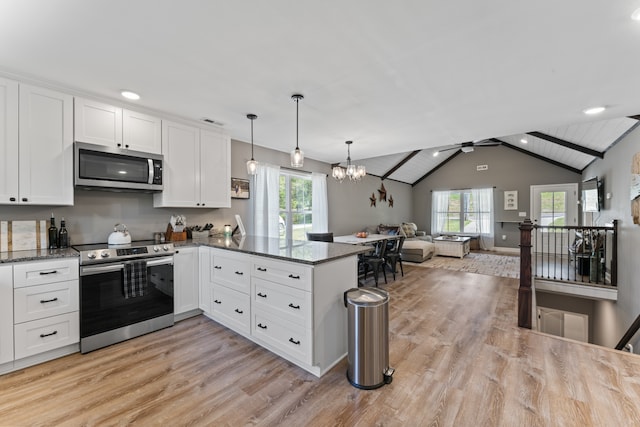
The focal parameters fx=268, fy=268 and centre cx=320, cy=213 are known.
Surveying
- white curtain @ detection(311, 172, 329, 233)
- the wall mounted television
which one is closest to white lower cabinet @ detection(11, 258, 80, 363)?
white curtain @ detection(311, 172, 329, 233)

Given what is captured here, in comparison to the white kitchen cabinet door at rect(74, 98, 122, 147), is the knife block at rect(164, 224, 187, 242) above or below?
below

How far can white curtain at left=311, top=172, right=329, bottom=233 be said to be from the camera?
605cm

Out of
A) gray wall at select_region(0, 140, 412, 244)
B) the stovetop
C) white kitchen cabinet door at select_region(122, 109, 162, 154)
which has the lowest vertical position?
the stovetop

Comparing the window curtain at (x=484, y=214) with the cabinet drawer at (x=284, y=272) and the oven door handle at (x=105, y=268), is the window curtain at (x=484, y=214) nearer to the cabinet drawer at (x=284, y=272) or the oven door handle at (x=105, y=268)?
the cabinet drawer at (x=284, y=272)

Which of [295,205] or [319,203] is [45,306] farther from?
[319,203]

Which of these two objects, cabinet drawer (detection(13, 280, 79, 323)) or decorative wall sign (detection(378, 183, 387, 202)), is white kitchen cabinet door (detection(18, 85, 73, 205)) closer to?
cabinet drawer (detection(13, 280, 79, 323))

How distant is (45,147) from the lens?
97.0 inches

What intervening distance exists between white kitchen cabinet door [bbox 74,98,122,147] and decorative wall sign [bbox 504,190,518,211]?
34.3 feet

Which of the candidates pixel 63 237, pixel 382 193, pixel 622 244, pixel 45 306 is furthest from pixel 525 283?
pixel 382 193

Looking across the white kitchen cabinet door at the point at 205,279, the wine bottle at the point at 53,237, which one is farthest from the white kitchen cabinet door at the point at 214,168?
the wine bottle at the point at 53,237

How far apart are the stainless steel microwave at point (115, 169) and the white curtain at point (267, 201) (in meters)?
1.72

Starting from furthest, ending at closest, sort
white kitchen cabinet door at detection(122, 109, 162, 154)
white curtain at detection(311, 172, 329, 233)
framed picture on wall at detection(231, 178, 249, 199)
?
white curtain at detection(311, 172, 329, 233), framed picture on wall at detection(231, 178, 249, 199), white kitchen cabinet door at detection(122, 109, 162, 154)

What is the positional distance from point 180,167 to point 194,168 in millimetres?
177

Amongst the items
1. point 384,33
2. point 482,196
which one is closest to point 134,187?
point 384,33
